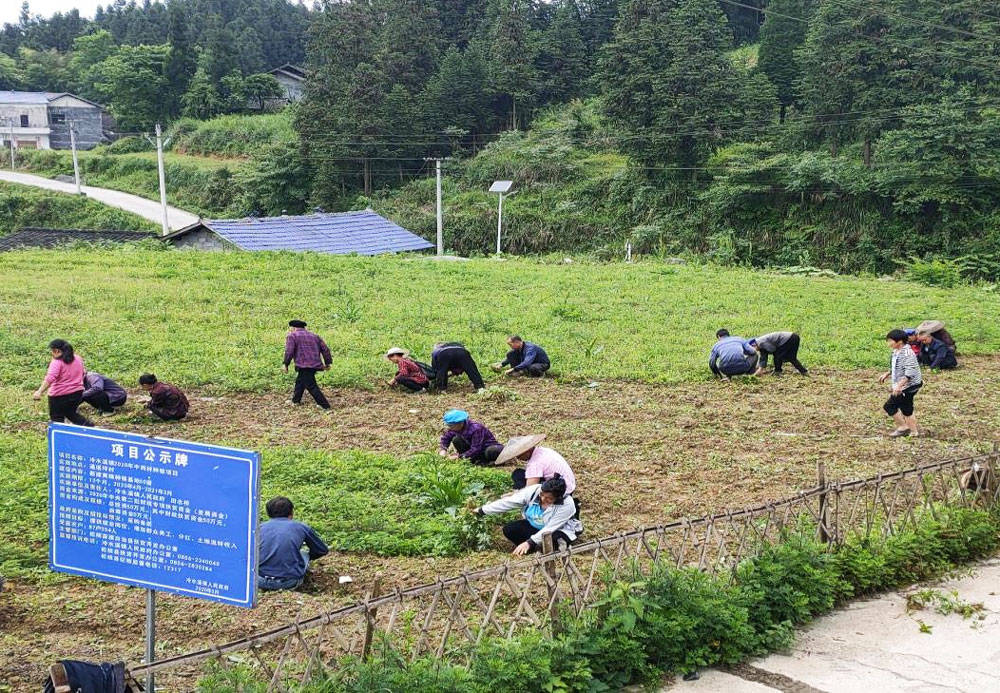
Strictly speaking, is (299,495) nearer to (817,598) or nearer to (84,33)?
(817,598)

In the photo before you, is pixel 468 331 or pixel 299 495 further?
pixel 468 331

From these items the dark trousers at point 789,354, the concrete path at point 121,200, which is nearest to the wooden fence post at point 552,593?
the dark trousers at point 789,354

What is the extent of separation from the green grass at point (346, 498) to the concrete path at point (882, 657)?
292cm

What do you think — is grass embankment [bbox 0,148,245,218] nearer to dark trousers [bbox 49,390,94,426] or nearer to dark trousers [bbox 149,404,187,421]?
dark trousers [bbox 149,404,187,421]

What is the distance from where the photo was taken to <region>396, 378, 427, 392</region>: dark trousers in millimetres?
14375

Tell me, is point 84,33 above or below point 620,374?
above

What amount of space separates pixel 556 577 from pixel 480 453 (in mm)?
4498

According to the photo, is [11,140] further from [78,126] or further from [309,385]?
[309,385]

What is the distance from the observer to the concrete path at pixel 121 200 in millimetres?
48406

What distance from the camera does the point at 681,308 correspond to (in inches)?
804

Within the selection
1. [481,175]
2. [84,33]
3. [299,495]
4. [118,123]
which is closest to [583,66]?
[481,175]

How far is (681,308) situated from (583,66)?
35.7 metres

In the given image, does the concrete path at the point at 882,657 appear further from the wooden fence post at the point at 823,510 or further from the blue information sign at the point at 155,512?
the blue information sign at the point at 155,512

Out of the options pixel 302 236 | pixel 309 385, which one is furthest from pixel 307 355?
pixel 302 236
